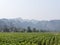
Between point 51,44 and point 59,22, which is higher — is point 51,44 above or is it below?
above

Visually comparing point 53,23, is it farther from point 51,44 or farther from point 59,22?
point 51,44

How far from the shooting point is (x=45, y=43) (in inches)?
777

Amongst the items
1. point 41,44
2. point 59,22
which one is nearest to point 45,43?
point 41,44

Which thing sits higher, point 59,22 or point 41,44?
point 41,44

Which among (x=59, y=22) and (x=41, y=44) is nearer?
(x=41, y=44)

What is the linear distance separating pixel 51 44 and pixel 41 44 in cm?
100

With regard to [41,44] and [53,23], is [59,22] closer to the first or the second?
[53,23]

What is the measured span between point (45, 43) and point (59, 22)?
162 meters

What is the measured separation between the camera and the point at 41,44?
19312mm

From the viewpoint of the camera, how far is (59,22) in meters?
180

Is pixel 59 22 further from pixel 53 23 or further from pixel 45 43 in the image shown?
pixel 45 43

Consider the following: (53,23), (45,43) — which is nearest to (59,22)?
(53,23)

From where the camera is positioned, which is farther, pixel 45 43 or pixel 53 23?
pixel 53 23

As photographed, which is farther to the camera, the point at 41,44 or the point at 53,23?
the point at 53,23
